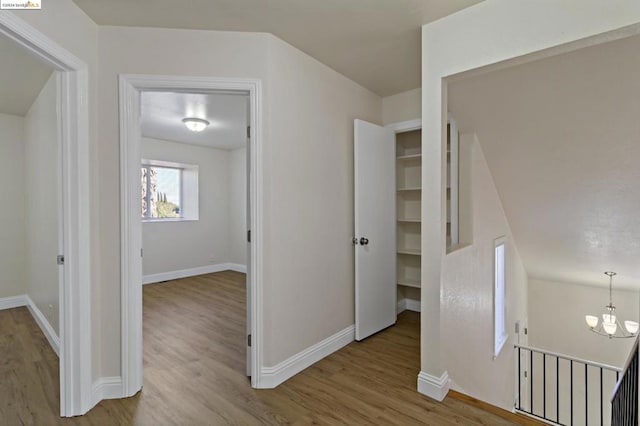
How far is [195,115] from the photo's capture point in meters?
3.90

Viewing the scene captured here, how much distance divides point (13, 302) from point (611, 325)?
7.45 metres

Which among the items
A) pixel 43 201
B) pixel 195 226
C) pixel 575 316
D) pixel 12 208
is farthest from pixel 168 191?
pixel 575 316

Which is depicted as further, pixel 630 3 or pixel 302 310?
pixel 302 310

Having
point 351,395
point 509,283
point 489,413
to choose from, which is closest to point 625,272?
point 509,283

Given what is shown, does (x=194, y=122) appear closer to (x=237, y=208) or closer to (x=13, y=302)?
(x=237, y=208)

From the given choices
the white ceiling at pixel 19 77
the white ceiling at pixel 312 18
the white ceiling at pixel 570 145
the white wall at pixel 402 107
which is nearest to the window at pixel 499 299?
the white ceiling at pixel 570 145

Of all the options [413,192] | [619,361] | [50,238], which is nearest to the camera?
[50,238]

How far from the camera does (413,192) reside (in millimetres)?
3836

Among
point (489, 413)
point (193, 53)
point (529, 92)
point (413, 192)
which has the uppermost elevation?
point (193, 53)

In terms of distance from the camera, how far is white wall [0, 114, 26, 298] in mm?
3836

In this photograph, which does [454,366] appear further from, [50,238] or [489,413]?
[50,238]

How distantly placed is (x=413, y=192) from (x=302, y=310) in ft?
7.00

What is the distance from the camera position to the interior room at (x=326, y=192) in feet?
6.22

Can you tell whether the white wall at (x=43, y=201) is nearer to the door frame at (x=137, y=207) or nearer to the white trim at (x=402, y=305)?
the door frame at (x=137, y=207)
